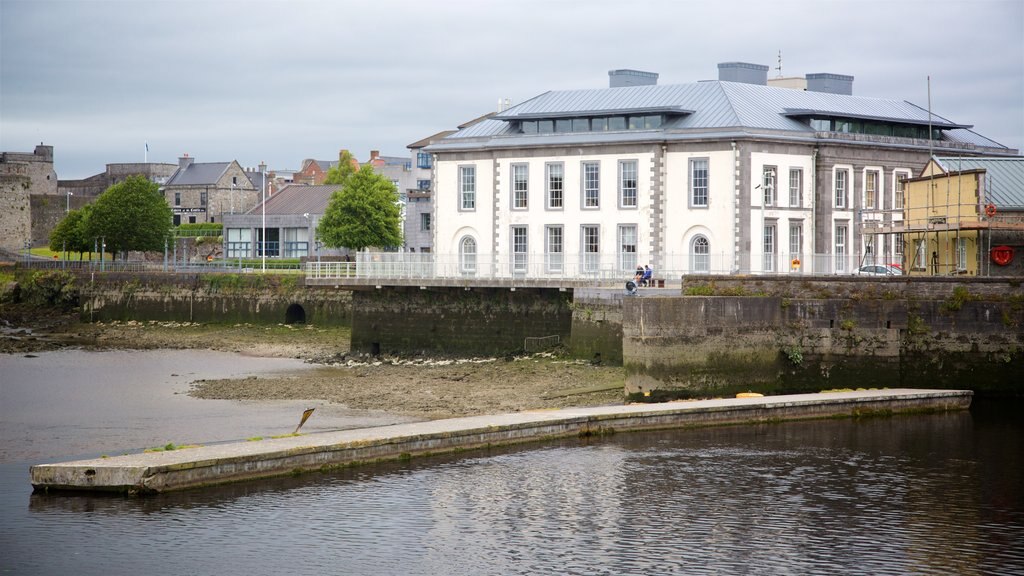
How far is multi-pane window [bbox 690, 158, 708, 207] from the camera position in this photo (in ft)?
169

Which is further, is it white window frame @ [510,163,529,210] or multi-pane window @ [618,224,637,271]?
white window frame @ [510,163,529,210]

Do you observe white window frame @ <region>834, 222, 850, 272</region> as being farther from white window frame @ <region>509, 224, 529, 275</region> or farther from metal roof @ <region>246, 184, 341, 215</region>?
metal roof @ <region>246, 184, 341, 215</region>

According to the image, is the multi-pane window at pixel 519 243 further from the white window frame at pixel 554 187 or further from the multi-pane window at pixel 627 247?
the multi-pane window at pixel 627 247

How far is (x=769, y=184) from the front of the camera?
51.7 m

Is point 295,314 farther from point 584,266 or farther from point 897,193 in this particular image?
point 897,193

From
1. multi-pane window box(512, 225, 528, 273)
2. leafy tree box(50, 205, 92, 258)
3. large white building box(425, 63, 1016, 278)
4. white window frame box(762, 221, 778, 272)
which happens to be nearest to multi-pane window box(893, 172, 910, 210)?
large white building box(425, 63, 1016, 278)

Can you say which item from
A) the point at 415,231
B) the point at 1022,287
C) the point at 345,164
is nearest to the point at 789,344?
the point at 1022,287

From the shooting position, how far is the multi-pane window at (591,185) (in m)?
53.3

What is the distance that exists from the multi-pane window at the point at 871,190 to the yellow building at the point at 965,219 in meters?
7.28

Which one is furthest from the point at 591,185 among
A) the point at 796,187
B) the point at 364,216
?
the point at 364,216

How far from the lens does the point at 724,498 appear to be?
24.2m

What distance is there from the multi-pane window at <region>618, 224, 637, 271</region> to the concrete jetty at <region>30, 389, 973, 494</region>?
1692 cm

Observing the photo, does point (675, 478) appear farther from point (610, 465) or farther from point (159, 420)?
point (159, 420)

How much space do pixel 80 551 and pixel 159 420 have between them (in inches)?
595
